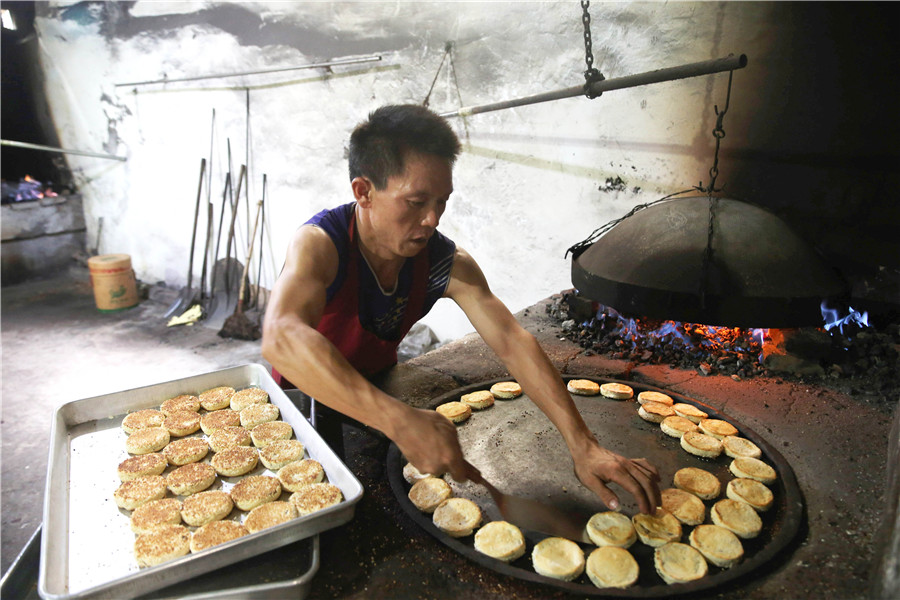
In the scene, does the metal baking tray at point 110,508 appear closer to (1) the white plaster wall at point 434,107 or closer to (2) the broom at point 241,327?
(1) the white plaster wall at point 434,107

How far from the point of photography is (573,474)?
2.03 meters

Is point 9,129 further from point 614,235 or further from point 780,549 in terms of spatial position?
point 780,549

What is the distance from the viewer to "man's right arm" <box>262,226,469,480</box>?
63.6 inches

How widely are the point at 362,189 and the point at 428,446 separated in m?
1.11

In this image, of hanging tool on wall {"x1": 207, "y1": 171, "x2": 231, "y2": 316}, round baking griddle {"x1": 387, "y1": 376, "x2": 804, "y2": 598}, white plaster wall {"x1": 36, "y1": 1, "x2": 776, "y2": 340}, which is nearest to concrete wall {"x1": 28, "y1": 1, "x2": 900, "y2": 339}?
white plaster wall {"x1": 36, "y1": 1, "x2": 776, "y2": 340}

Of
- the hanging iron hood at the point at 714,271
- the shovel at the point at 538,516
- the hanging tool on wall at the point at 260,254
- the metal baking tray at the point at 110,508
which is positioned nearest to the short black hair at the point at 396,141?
the hanging iron hood at the point at 714,271

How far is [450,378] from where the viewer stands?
289cm

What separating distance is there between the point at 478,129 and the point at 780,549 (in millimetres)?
4207

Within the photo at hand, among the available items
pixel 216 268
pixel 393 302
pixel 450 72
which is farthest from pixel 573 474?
pixel 216 268

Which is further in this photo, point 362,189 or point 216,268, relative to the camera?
point 216,268

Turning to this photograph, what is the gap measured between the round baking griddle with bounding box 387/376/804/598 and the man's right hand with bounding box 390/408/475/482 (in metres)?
0.25

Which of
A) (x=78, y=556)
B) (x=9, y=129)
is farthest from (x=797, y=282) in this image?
(x=9, y=129)

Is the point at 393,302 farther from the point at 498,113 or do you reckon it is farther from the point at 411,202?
the point at 498,113

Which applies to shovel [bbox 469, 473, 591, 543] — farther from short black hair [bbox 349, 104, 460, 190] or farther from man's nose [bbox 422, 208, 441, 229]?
short black hair [bbox 349, 104, 460, 190]
